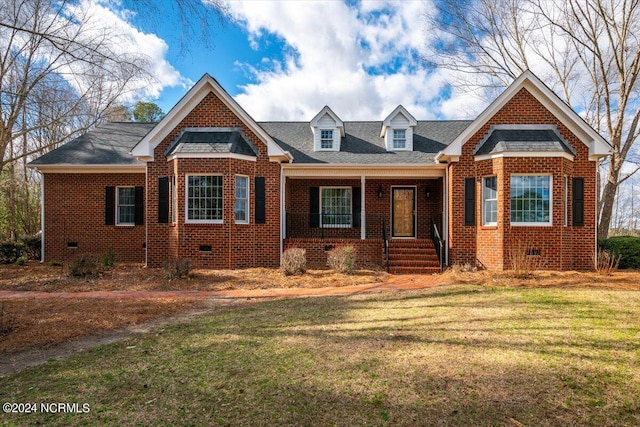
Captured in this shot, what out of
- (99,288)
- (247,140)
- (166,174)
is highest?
(247,140)

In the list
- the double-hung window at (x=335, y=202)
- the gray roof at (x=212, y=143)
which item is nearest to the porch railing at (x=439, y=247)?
the double-hung window at (x=335, y=202)

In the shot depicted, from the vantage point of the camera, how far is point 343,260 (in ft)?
34.9

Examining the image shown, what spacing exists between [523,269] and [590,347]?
5743 mm

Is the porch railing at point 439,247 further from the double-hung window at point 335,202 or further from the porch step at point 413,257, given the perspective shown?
the double-hung window at point 335,202

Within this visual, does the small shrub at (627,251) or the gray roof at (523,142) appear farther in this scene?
the small shrub at (627,251)

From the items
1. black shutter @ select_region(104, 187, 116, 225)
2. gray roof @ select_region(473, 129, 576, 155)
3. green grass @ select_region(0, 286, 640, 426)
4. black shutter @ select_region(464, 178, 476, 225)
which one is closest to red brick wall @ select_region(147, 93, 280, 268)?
black shutter @ select_region(104, 187, 116, 225)

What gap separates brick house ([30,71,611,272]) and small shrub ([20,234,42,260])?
0.82 metres

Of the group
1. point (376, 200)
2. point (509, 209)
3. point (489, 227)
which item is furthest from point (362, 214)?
point (509, 209)

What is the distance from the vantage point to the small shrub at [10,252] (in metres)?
13.1

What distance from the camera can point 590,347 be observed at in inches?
172

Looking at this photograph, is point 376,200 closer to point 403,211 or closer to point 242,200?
point 403,211

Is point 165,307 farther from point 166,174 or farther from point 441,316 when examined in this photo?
point 166,174

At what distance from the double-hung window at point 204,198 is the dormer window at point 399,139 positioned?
7.19 m

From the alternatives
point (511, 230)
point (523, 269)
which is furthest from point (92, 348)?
point (511, 230)
